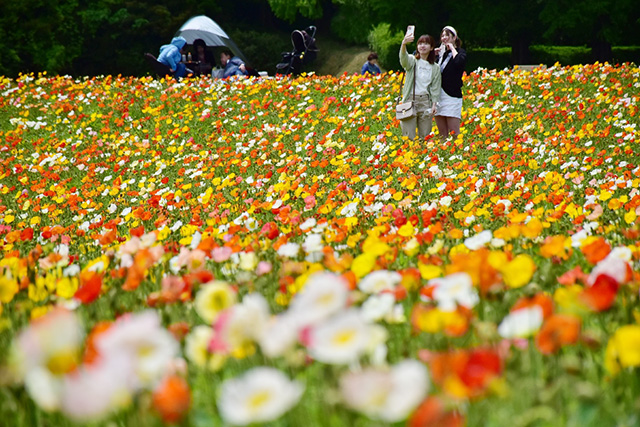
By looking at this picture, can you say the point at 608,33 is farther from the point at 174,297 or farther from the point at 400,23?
the point at 174,297

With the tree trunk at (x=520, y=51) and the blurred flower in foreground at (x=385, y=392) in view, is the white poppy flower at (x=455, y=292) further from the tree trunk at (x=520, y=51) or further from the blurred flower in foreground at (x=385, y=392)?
the tree trunk at (x=520, y=51)

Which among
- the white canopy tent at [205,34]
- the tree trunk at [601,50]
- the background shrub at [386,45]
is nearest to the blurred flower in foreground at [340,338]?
the tree trunk at [601,50]

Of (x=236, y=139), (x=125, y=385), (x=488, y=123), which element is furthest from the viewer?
(x=236, y=139)

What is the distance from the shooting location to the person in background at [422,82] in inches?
297

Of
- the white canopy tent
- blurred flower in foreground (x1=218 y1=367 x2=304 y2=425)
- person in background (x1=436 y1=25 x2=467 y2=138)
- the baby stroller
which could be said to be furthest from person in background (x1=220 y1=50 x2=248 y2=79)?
blurred flower in foreground (x1=218 y1=367 x2=304 y2=425)

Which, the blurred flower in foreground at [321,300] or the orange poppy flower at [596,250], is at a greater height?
the blurred flower in foreground at [321,300]

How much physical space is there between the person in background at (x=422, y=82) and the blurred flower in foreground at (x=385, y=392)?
6843 mm

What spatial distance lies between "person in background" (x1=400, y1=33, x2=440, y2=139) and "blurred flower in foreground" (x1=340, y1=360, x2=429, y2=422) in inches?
269

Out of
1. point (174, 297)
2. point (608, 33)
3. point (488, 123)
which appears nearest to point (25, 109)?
point (488, 123)

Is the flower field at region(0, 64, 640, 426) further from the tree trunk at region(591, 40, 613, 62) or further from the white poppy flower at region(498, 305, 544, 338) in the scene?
the tree trunk at region(591, 40, 613, 62)

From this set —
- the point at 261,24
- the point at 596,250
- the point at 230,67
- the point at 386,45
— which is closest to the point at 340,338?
the point at 596,250

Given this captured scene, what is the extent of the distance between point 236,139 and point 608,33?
50.8ft

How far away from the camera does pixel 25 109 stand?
42.8ft

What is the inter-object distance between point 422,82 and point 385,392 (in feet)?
23.3
